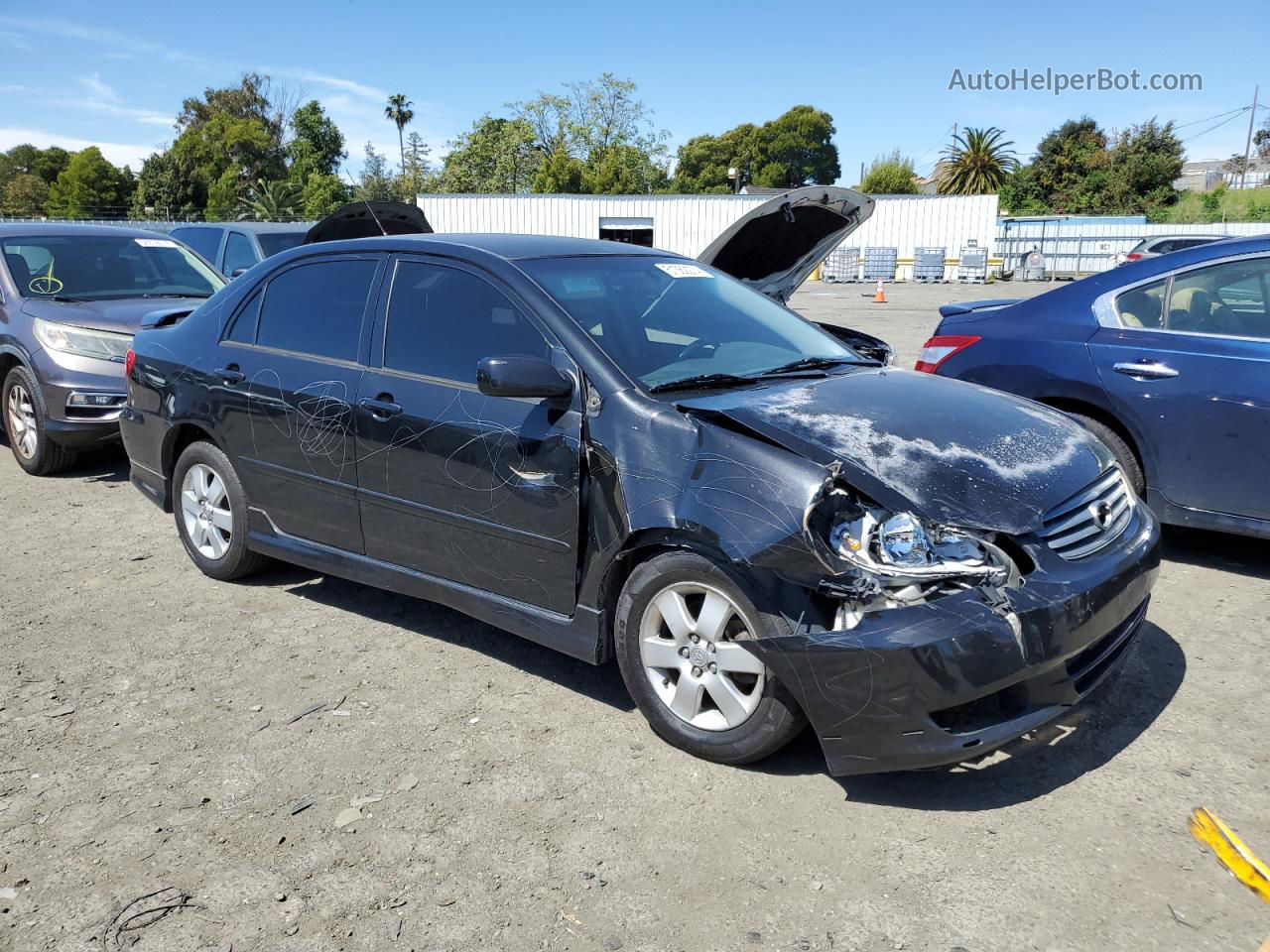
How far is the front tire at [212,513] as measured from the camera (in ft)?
15.5

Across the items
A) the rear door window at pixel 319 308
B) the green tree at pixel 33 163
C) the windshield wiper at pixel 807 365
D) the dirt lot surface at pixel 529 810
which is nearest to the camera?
the dirt lot surface at pixel 529 810

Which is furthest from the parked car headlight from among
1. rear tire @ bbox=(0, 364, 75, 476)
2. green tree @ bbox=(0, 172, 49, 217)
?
green tree @ bbox=(0, 172, 49, 217)

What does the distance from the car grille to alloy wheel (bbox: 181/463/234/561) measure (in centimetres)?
370

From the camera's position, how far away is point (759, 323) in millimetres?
4273

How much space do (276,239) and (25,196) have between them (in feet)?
239

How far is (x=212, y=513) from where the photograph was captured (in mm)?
4898

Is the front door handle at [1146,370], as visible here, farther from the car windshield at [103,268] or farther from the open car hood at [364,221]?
the car windshield at [103,268]

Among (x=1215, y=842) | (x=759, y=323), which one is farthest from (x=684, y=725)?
(x=759, y=323)

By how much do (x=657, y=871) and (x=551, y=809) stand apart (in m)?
0.44

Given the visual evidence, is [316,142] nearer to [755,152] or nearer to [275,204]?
[275,204]

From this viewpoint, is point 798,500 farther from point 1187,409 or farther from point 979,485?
point 1187,409

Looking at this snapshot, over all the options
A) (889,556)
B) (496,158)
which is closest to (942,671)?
(889,556)

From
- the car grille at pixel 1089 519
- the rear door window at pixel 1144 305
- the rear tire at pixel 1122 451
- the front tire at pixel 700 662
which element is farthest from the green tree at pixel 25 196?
the car grille at pixel 1089 519

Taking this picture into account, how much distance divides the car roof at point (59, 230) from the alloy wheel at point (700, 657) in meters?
6.88
